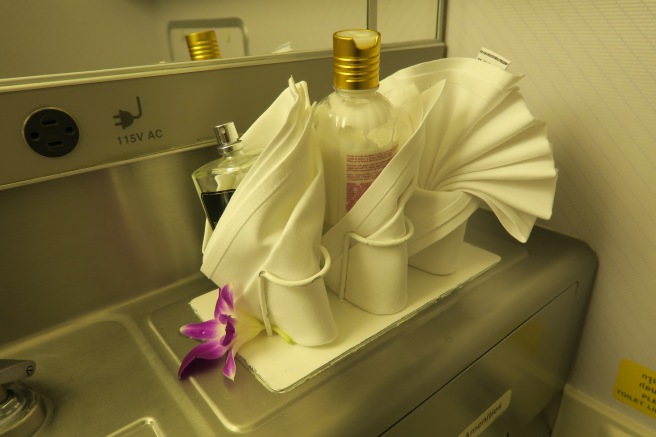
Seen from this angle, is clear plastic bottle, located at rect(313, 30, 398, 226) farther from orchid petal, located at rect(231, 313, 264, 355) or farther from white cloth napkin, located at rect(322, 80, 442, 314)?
orchid petal, located at rect(231, 313, 264, 355)

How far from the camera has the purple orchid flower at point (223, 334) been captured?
0.38 m

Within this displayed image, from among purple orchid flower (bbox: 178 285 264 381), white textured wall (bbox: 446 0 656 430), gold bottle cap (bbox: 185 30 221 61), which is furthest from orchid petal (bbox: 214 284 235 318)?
white textured wall (bbox: 446 0 656 430)

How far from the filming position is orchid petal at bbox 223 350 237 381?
373 millimetres

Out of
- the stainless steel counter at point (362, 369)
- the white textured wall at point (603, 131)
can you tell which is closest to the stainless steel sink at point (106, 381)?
the stainless steel counter at point (362, 369)

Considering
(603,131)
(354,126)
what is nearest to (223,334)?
(354,126)

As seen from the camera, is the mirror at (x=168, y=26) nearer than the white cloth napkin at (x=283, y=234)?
No

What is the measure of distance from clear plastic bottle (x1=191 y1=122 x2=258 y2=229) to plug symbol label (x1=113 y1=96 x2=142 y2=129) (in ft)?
0.30

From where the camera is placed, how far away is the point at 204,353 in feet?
1.27

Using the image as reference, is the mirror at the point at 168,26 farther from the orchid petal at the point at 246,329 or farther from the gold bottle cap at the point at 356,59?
the orchid petal at the point at 246,329

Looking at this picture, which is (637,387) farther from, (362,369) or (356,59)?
(356,59)

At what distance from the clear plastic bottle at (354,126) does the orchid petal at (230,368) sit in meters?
0.18


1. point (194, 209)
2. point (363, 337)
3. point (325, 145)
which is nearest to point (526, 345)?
point (363, 337)

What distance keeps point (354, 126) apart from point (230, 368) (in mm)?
245

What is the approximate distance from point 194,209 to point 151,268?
9 cm
